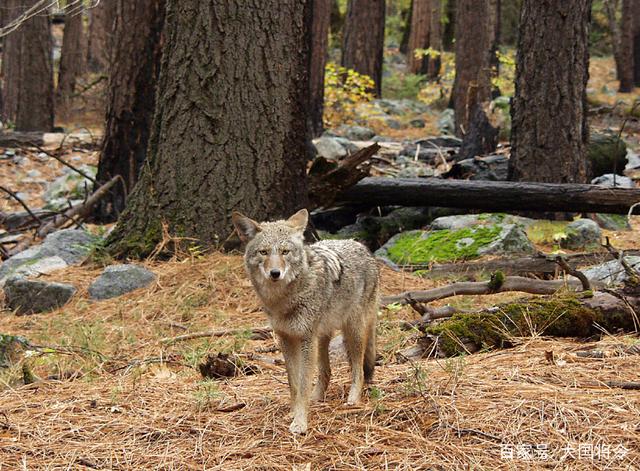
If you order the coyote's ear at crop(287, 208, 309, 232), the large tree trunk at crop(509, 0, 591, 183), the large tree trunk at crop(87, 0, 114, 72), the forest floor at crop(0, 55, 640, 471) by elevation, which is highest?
the large tree trunk at crop(87, 0, 114, 72)

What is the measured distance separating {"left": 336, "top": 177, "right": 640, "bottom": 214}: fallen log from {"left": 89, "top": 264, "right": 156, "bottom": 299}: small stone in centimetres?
318

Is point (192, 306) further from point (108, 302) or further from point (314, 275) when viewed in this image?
point (314, 275)

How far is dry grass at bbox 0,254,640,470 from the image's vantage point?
4.08 m

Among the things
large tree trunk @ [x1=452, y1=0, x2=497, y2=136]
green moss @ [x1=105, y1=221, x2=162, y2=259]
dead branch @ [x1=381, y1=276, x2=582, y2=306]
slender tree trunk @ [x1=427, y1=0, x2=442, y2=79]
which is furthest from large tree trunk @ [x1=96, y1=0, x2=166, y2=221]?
slender tree trunk @ [x1=427, y1=0, x2=442, y2=79]

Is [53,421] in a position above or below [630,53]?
below

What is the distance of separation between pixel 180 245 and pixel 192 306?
3.20 feet

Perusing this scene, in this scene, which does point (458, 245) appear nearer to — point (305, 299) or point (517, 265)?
point (517, 265)

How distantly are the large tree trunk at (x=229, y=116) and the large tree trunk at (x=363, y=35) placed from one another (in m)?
17.8

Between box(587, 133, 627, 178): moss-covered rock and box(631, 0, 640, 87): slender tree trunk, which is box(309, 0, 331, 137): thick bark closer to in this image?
box(587, 133, 627, 178): moss-covered rock

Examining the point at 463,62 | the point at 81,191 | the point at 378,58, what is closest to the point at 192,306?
the point at 81,191

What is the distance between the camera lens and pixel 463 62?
21.9 m

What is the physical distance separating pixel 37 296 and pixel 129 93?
4.42 meters

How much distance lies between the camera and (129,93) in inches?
463

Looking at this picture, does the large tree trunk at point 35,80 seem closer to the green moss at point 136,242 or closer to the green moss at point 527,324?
the green moss at point 136,242
